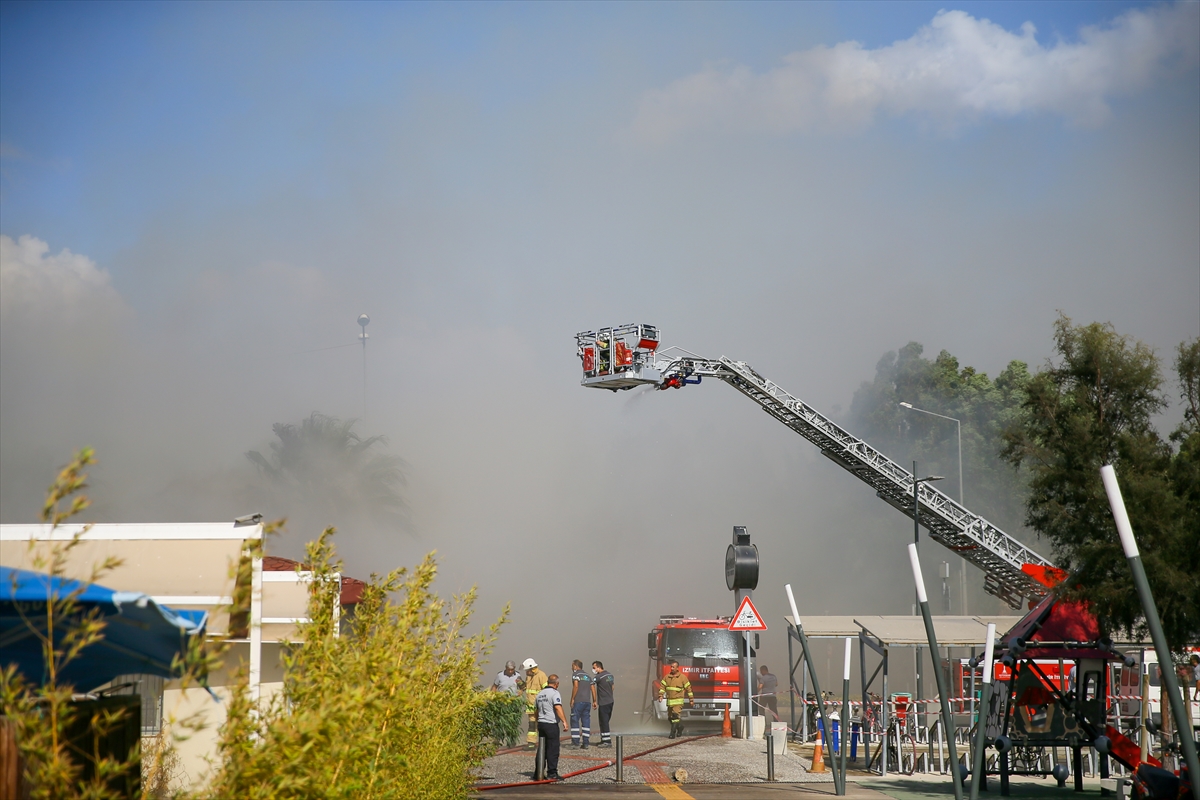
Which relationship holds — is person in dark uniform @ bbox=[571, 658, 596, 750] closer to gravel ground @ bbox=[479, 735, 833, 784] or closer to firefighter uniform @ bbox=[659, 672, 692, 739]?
gravel ground @ bbox=[479, 735, 833, 784]

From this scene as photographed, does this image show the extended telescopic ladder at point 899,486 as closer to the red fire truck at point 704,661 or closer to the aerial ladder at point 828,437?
the aerial ladder at point 828,437

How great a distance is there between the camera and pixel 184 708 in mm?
10906

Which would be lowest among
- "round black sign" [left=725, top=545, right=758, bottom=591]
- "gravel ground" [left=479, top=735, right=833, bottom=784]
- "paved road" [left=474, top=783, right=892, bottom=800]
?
"gravel ground" [left=479, top=735, right=833, bottom=784]

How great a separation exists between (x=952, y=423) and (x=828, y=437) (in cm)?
4696

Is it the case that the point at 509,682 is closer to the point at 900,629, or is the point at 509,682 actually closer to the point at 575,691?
the point at 575,691

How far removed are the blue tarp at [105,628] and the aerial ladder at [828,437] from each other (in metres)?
Result: 23.8

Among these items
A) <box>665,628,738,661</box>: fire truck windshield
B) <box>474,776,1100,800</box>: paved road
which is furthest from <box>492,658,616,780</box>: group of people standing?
<box>665,628,738,661</box>: fire truck windshield

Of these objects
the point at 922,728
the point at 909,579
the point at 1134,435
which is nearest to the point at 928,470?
the point at 909,579

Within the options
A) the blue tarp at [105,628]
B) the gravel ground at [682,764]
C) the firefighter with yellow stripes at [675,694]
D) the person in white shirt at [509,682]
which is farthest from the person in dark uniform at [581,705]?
the blue tarp at [105,628]

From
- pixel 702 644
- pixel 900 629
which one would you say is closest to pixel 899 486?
Answer: pixel 702 644

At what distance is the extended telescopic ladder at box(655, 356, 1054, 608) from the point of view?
30.5 metres

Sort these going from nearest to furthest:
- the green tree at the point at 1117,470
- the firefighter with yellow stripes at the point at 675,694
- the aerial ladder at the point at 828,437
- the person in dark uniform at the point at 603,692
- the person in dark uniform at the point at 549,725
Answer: the green tree at the point at 1117,470 < the person in dark uniform at the point at 549,725 < the person in dark uniform at the point at 603,692 < the firefighter with yellow stripes at the point at 675,694 < the aerial ladder at the point at 828,437

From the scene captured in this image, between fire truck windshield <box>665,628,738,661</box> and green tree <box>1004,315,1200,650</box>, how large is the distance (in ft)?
45.1

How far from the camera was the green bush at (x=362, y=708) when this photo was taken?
205 inches
